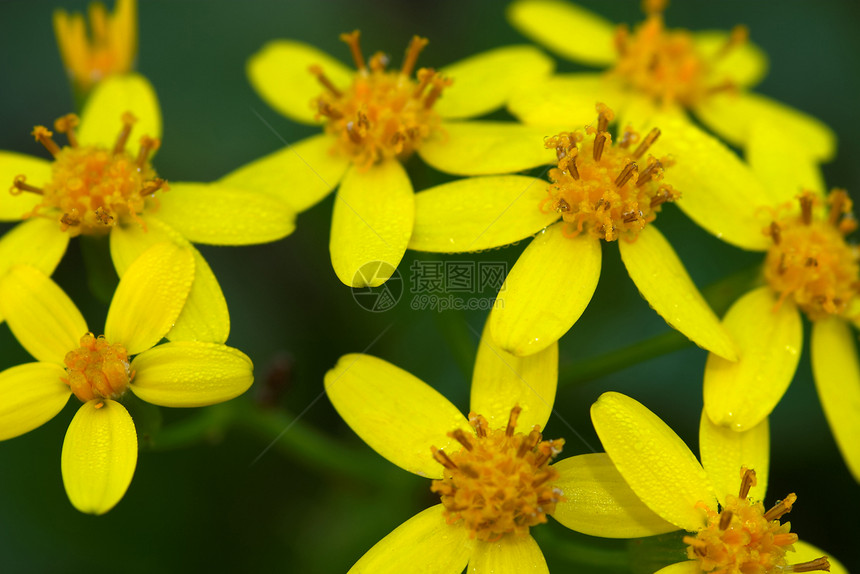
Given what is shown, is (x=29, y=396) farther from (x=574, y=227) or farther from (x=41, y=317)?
(x=574, y=227)

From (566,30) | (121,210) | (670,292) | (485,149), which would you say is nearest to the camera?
(670,292)

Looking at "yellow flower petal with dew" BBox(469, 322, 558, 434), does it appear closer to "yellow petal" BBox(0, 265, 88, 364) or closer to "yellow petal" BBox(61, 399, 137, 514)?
"yellow petal" BBox(61, 399, 137, 514)

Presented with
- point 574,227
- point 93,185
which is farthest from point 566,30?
point 93,185

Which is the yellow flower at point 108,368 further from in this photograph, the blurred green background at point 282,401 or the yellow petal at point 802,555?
the yellow petal at point 802,555

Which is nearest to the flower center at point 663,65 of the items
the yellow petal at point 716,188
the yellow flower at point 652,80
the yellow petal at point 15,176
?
the yellow flower at point 652,80

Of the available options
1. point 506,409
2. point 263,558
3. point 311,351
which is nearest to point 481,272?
point 506,409

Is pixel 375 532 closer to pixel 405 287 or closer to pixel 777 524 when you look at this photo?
pixel 405 287
